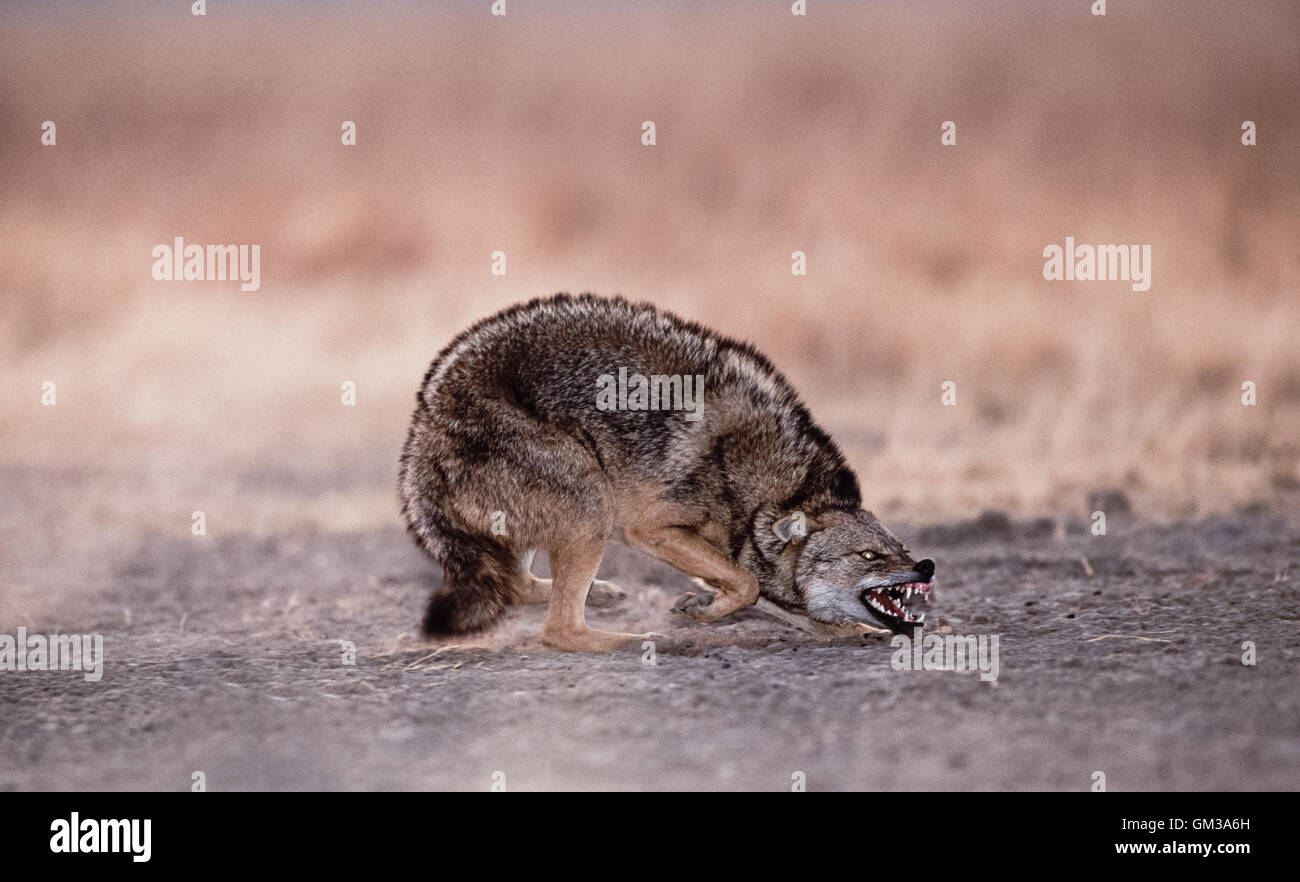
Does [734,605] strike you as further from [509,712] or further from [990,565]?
[990,565]

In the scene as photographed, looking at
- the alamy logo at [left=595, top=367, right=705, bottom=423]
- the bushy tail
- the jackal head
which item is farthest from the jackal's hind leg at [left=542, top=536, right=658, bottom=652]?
the jackal head

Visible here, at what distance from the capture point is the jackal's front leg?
9.43 m

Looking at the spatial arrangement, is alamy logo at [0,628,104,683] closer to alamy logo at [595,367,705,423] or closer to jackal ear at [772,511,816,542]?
alamy logo at [595,367,705,423]

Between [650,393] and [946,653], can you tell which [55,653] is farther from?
[946,653]

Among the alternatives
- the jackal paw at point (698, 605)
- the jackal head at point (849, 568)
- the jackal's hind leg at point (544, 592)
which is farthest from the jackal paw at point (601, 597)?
the jackal head at point (849, 568)

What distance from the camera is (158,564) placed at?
13242 millimetres

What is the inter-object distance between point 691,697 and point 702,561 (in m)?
1.65

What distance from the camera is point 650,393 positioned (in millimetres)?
9562

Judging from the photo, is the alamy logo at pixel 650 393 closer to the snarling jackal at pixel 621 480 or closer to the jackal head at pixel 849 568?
the snarling jackal at pixel 621 480

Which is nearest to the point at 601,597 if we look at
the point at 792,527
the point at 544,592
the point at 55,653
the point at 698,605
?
the point at 544,592

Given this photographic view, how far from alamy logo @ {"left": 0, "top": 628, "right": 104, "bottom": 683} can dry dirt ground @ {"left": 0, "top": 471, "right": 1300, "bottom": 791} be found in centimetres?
18

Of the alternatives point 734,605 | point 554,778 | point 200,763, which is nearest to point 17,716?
point 200,763

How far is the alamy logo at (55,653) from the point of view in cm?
925

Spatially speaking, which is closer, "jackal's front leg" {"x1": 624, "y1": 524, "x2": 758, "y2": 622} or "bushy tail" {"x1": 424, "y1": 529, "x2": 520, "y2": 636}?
"bushy tail" {"x1": 424, "y1": 529, "x2": 520, "y2": 636}
